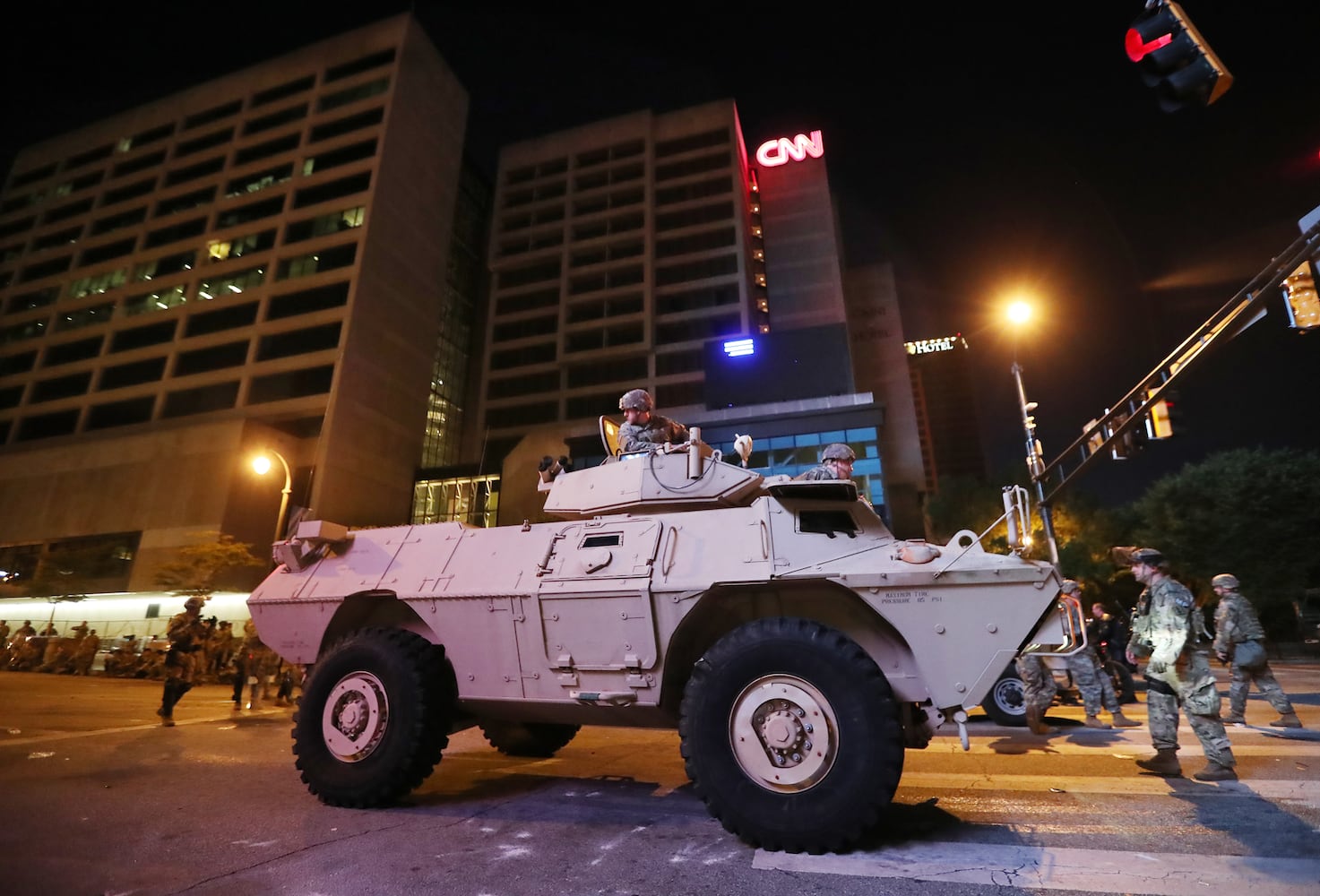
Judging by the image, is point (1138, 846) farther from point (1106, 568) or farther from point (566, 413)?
point (566, 413)

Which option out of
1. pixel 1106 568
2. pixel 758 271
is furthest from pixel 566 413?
pixel 1106 568

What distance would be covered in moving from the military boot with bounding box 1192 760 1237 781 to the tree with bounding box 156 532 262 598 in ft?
109

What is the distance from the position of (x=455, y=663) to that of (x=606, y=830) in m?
1.72

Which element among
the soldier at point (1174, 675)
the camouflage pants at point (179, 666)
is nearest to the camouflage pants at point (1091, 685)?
the soldier at point (1174, 675)

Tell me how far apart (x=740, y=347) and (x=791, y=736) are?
4457 cm

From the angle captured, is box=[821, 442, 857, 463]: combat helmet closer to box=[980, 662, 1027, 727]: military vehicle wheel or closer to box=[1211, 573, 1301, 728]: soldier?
box=[980, 662, 1027, 727]: military vehicle wheel

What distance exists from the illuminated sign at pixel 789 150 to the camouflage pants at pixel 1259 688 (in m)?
60.9

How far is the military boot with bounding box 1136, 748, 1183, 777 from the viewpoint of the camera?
16.7 ft

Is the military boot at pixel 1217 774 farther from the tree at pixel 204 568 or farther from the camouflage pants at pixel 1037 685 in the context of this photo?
the tree at pixel 204 568

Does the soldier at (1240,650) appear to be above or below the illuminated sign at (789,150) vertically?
below

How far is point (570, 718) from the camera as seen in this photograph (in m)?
4.71

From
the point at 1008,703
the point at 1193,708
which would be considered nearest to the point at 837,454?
the point at 1193,708

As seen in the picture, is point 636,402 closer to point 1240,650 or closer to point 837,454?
point 837,454

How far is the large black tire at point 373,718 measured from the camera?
444 cm
